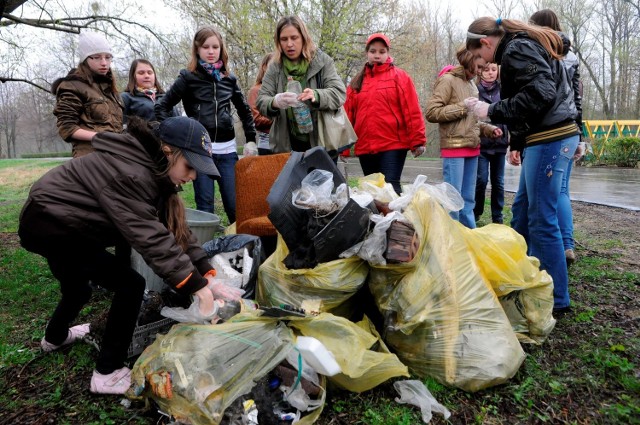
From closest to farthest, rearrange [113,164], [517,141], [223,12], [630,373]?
[113,164] → [630,373] → [517,141] → [223,12]

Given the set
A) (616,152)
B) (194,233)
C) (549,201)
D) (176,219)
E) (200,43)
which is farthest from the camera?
(616,152)

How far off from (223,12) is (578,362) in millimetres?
13418

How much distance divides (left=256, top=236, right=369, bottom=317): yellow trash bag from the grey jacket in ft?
4.52

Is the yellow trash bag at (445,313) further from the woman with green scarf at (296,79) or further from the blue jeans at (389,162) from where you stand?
the blue jeans at (389,162)

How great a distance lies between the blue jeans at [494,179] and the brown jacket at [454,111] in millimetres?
955

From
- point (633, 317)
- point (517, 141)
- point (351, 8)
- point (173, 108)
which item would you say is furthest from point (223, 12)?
point (633, 317)

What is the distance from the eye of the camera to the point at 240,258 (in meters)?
2.70

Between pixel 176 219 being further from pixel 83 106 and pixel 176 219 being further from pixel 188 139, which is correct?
pixel 83 106

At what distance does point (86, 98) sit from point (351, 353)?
99.1 inches

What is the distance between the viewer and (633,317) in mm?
2648

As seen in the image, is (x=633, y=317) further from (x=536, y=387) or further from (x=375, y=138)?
(x=375, y=138)

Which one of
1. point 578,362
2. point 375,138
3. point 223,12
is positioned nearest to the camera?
point 578,362

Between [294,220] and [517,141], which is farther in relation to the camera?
[517,141]

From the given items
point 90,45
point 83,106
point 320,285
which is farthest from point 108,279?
point 90,45
